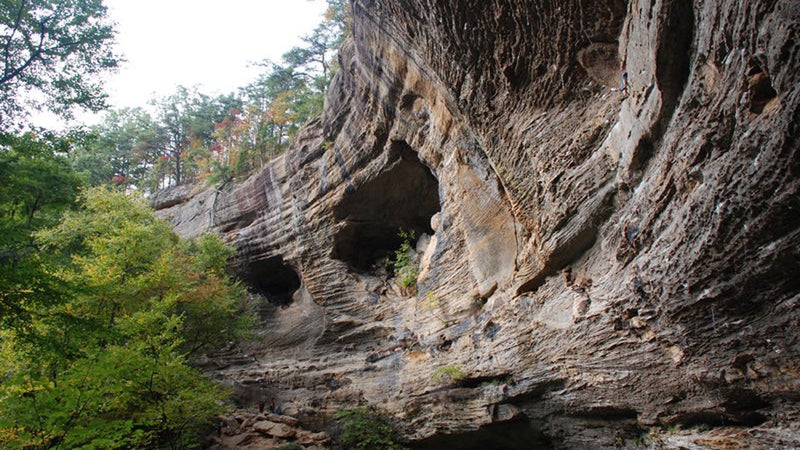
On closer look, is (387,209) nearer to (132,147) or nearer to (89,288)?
(89,288)

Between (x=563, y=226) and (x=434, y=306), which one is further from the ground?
(x=563, y=226)

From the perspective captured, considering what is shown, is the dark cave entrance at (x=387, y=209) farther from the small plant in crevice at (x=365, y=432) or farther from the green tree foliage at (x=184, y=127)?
the green tree foliage at (x=184, y=127)

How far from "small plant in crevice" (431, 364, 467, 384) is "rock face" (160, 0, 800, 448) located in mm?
90

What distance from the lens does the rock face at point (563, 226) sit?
3424 mm

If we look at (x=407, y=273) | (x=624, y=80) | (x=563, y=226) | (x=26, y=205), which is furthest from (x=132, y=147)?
(x=624, y=80)

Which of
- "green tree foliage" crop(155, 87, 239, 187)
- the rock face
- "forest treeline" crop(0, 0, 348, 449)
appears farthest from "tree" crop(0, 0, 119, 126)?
"green tree foliage" crop(155, 87, 239, 187)

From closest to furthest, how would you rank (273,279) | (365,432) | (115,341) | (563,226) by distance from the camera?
(563,226)
(115,341)
(365,432)
(273,279)

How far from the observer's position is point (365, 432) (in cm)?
947

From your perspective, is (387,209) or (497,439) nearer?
(497,439)

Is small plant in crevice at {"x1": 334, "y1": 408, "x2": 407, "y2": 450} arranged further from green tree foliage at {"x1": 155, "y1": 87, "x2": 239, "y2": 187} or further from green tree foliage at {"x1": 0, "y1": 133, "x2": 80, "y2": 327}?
green tree foliage at {"x1": 155, "y1": 87, "x2": 239, "y2": 187}

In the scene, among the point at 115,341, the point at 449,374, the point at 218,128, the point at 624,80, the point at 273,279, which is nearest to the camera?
the point at 624,80

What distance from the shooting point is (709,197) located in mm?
3625

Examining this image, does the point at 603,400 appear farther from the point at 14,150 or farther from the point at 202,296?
the point at 14,150

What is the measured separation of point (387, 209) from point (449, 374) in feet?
22.6
